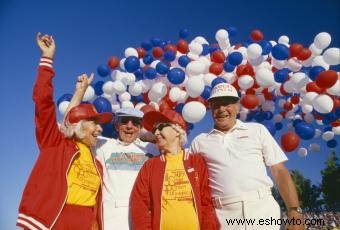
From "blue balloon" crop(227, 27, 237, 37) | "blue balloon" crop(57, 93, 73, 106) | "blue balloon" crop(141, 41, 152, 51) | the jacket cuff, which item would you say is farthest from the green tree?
the jacket cuff

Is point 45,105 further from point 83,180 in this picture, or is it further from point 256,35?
point 256,35

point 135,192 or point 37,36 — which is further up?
point 37,36

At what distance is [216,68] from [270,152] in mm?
2304

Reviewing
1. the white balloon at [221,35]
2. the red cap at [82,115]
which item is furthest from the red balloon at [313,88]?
the red cap at [82,115]

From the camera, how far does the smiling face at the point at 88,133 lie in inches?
122

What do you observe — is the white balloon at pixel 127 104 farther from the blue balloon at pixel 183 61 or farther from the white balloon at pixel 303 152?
the white balloon at pixel 303 152

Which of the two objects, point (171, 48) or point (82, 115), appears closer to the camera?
point (82, 115)

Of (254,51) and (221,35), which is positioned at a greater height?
(221,35)

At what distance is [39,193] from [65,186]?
0.20 meters

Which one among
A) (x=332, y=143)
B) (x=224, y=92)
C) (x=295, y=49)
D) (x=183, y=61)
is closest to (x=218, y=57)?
(x=183, y=61)

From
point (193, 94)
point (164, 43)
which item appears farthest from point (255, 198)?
point (164, 43)

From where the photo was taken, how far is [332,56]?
4.93 meters

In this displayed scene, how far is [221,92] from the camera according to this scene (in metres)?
3.07

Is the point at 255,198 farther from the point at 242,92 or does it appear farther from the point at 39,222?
the point at 242,92
